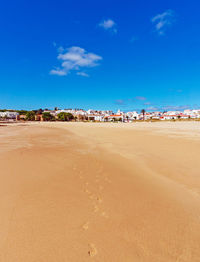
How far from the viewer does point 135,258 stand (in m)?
1.97

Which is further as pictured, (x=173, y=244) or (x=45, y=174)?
(x=45, y=174)

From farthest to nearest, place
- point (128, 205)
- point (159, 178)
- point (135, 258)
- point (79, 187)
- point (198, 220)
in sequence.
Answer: point (159, 178), point (79, 187), point (128, 205), point (198, 220), point (135, 258)

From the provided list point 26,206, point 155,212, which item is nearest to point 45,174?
point 26,206

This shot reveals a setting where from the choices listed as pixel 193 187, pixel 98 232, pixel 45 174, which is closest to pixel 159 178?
pixel 193 187

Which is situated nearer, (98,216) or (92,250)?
(92,250)

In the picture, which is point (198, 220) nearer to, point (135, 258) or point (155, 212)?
point (155, 212)

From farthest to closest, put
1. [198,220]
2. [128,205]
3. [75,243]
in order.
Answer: [128,205] < [198,220] < [75,243]

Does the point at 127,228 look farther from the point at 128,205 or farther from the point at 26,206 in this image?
the point at 26,206

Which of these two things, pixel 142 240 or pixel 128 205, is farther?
pixel 128 205

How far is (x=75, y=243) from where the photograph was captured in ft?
7.21

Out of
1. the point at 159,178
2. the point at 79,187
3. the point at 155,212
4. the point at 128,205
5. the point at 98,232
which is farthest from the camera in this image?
the point at 159,178

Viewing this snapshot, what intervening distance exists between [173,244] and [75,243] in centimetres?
160

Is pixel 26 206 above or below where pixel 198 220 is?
above

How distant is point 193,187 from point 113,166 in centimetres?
303
